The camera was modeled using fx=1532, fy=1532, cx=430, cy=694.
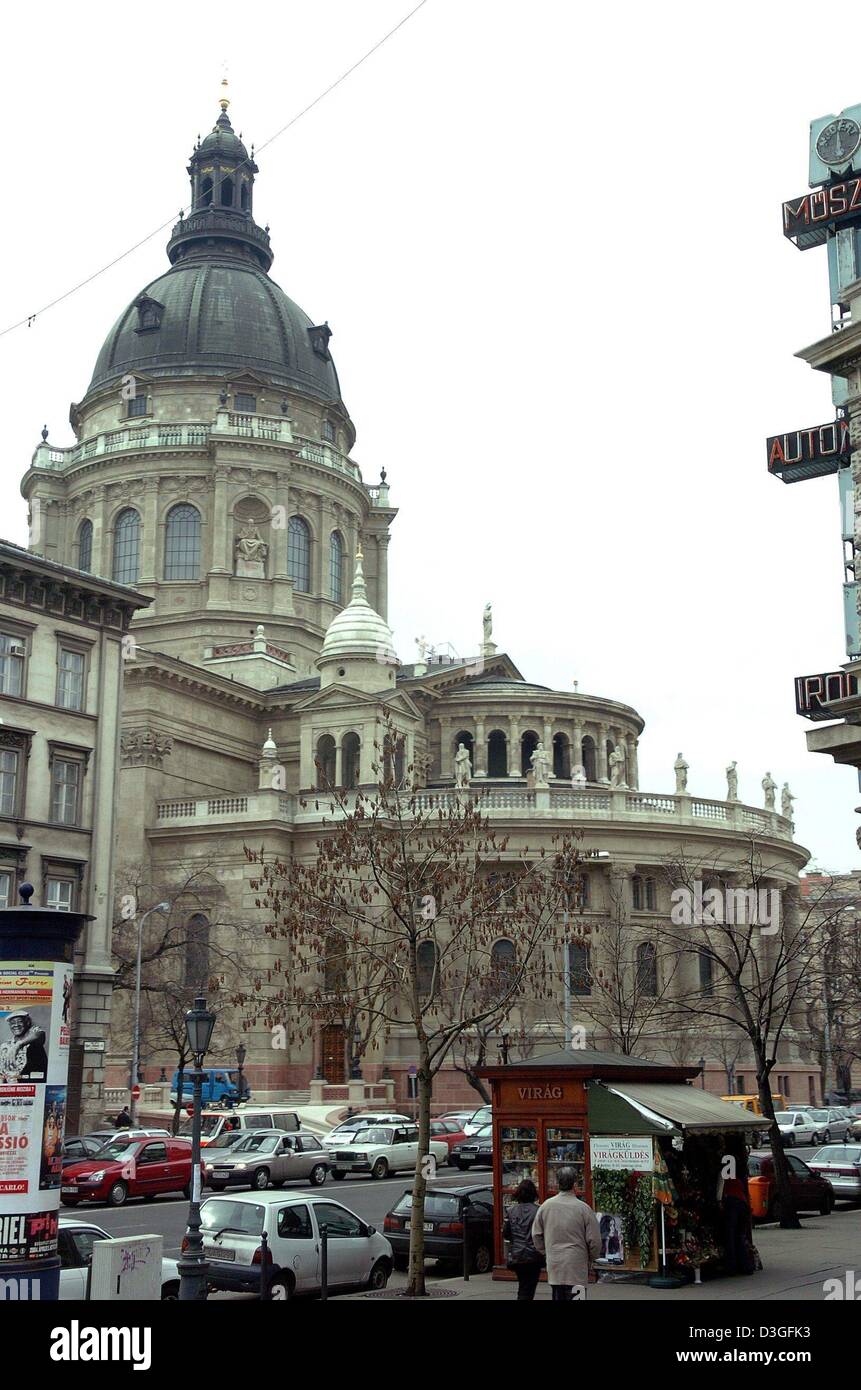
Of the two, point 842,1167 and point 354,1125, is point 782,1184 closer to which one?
point 842,1167

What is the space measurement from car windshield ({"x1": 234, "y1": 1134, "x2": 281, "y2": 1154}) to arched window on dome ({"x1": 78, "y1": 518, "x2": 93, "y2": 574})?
50.2 meters

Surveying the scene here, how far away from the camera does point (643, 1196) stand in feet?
66.9

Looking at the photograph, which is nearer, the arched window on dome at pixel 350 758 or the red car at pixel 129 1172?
the red car at pixel 129 1172

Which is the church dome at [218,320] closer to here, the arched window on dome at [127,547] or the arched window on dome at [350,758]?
the arched window on dome at [127,547]

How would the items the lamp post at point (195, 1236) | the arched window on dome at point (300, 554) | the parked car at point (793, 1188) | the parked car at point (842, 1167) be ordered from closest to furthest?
the lamp post at point (195, 1236) → the parked car at point (793, 1188) → the parked car at point (842, 1167) → the arched window on dome at point (300, 554)

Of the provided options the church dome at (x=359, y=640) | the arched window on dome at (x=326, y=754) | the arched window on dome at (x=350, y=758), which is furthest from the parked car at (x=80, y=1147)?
the church dome at (x=359, y=640)

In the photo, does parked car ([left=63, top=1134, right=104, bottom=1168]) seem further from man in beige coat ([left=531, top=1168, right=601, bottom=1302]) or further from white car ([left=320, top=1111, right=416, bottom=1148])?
man in beige coat ([left=531, top=1168, right=601, bottom=1302])

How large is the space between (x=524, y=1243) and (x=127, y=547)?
70.5m

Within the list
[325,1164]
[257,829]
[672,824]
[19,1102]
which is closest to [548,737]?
[672,824]

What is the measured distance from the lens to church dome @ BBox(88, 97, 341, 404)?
86.1 m

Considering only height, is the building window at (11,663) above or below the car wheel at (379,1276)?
above

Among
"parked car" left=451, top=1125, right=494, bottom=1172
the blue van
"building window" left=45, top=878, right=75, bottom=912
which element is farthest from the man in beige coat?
the blue van

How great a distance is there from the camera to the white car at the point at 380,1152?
4159 cm

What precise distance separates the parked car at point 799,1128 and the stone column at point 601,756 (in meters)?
25.6
